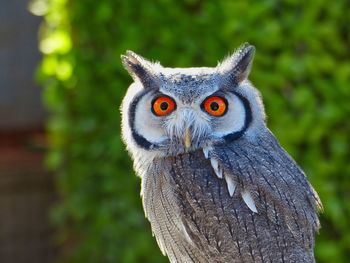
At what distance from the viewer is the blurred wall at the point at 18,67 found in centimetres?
780

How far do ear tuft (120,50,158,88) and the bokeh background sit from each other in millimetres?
1670

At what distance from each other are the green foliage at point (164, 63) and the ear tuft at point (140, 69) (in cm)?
167

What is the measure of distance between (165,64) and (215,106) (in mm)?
2147

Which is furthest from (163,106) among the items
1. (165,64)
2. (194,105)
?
(165,64)

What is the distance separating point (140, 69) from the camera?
3611 millimetres

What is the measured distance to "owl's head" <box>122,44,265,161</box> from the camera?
3484 mm

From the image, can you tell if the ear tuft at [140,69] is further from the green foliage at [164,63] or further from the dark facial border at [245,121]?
the green foliage at [164,63]

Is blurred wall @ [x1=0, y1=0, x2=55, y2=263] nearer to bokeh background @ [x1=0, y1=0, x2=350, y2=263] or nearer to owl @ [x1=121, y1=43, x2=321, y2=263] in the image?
bokeh background @ [x1=0, y1=0, x2=350, y2=263]

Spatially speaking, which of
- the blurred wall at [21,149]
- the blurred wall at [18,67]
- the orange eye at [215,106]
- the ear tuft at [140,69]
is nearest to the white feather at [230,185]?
the orange eye at [215,106]

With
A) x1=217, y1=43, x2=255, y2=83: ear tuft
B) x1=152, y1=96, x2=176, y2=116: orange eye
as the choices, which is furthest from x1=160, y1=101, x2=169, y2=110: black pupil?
x1=217, y1=43, x2=255, y2=83: ear tuft

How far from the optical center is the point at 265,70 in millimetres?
5285

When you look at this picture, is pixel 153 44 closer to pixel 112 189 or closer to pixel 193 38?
pixel 193 38

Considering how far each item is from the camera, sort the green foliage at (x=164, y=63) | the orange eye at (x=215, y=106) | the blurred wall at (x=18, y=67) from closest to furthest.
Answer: the orange eye at (x=215, y=106), the green foliage at (x=164, y=63), the blurred wall at (x=18, y=67)

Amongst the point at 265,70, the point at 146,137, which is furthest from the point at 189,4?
the point at 146,137
